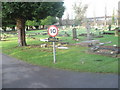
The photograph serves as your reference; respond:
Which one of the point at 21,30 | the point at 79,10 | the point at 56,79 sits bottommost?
the point at 56,79

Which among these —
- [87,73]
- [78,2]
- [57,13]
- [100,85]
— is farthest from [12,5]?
[78,2]

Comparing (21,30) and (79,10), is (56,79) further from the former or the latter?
(79,10)

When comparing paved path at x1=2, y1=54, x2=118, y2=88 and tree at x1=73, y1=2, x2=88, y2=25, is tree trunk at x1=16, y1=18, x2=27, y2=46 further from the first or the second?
tree at x1=73, y1=2, x2=88, y2=25

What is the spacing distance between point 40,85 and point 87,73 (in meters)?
2.27

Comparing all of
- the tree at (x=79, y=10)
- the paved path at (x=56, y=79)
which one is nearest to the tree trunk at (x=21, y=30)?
the paved path at (x=56, y=79)

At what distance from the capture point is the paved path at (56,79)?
5402mm

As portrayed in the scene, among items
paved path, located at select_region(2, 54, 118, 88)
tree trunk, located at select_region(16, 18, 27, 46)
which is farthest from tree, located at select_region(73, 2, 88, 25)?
paved path, located at select_region(2, 54, 118, 88)

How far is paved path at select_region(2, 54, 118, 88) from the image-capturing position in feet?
17.7

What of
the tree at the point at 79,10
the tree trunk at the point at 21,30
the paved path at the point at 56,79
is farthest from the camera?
the tree at the point at 79,10

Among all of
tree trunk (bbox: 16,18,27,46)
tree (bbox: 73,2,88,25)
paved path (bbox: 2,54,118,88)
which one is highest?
tree (bbox: 73,2,88,25)

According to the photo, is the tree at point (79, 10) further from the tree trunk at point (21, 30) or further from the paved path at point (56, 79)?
the paved path at point (56, 79)

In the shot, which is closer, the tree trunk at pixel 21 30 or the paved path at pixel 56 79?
the paved path at pixel 56 79

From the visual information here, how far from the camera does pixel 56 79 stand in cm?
604

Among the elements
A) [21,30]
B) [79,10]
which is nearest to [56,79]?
[21,30]
